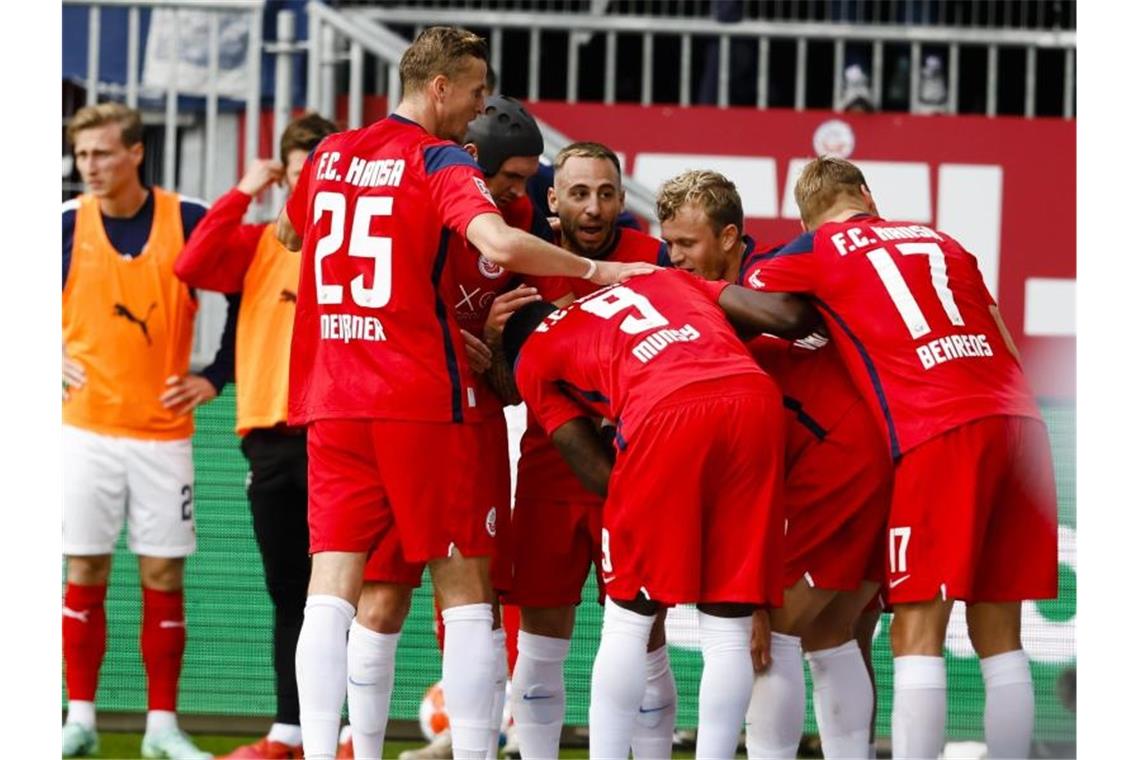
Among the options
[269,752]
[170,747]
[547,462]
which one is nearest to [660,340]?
[547,462]

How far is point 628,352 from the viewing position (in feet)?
17.4

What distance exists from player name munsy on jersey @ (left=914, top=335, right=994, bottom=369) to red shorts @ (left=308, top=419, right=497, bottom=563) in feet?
4.33

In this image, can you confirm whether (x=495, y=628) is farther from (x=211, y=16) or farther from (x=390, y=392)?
(x=211, y=16)

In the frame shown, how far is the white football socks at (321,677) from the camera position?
531cm

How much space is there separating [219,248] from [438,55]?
205 cm

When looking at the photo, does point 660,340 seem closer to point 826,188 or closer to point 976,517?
point 826,188

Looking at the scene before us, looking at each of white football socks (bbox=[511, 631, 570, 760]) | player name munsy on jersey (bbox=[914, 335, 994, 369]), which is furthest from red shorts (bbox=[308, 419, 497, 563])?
player name munsy on jersey (bbox=[914, 335, 994, 369])

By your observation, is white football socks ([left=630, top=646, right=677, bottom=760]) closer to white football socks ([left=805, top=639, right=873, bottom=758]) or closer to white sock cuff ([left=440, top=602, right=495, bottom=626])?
white football socks ([left=805, top=639, right=873, bottom=758])

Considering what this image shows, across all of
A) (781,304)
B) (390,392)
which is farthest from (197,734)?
(781,304)

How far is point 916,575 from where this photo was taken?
209 inches

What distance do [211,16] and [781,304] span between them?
13.7 ft

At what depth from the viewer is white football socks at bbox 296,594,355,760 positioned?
5309 millimetres

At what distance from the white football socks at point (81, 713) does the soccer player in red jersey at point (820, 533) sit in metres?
2.93

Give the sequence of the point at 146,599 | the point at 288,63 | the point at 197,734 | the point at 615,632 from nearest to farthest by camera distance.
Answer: the point at 615,632, the point at 146,599, the point at 197,734, the point at 288,63
